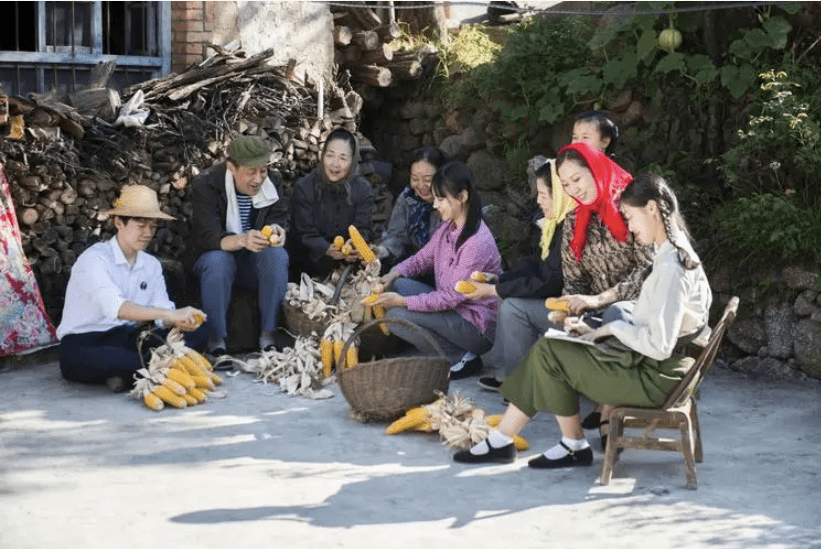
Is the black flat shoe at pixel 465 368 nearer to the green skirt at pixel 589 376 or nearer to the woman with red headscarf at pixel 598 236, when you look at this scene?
the woman with red headscarf at pixel 598 236

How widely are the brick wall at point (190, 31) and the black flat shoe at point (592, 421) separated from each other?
15.4 feet

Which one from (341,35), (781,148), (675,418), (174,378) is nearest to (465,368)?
(174,378)

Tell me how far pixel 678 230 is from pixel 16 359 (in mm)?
4642

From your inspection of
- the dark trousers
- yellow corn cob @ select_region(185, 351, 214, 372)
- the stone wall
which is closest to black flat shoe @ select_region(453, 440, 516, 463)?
yellow corn cob @ select_region(185, 351, 214, 372)

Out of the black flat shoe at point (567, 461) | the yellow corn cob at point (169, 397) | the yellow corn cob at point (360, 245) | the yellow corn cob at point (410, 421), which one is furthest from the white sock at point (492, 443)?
the yellow corn cob at point (360, 245)

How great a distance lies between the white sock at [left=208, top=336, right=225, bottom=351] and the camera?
830 centimetres

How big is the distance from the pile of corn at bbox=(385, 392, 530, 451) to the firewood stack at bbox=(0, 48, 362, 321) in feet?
10.7

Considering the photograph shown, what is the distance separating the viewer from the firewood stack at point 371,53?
431 inches

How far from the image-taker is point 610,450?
5715 mm

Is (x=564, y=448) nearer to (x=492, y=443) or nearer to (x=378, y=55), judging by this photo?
(x=492, y=443)

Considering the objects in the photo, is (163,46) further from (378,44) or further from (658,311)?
(658,311)

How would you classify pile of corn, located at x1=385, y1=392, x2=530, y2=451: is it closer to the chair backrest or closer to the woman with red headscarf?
the woman with red headscarf

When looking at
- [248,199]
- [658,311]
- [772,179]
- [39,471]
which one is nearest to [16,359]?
[248,199]

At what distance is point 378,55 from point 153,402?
4.99m
